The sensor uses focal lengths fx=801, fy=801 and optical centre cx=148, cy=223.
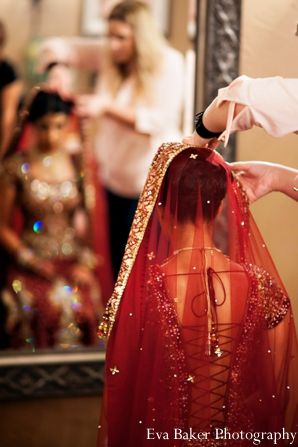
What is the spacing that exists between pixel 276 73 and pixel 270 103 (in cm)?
28

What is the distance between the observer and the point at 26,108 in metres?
2.23

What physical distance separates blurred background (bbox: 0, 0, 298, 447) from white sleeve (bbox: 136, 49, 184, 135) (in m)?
0.02

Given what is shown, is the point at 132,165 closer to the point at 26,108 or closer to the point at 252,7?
the point at 26,108

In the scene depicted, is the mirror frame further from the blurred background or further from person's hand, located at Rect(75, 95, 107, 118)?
person's hand, located at Rect(75, 95, 107, 118)

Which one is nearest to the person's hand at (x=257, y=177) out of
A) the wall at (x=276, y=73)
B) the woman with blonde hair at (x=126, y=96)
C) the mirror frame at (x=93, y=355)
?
the wall at (x=276, y=73)

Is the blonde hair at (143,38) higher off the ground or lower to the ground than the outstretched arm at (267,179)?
higher

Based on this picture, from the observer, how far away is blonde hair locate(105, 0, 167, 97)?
226cm

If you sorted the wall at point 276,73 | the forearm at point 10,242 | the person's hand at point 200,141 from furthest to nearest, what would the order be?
1. the forearm at point 10,242
2. the wall at point 276,73
3. the person's hand at point 200,141

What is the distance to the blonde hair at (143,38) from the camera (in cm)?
226

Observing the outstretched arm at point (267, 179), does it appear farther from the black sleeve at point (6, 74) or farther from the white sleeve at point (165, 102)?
the black sleeve at point (6, 74)

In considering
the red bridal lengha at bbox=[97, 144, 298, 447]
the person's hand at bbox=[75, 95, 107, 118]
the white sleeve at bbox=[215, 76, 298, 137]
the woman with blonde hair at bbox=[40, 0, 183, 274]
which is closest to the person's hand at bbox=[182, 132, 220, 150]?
the red bridal lengha at bbox=[97, 144, 298, 447]

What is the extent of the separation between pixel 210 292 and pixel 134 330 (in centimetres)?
12

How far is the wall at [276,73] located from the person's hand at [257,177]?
105mm

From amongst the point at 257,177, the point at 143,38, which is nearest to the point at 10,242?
the point at 143,38
